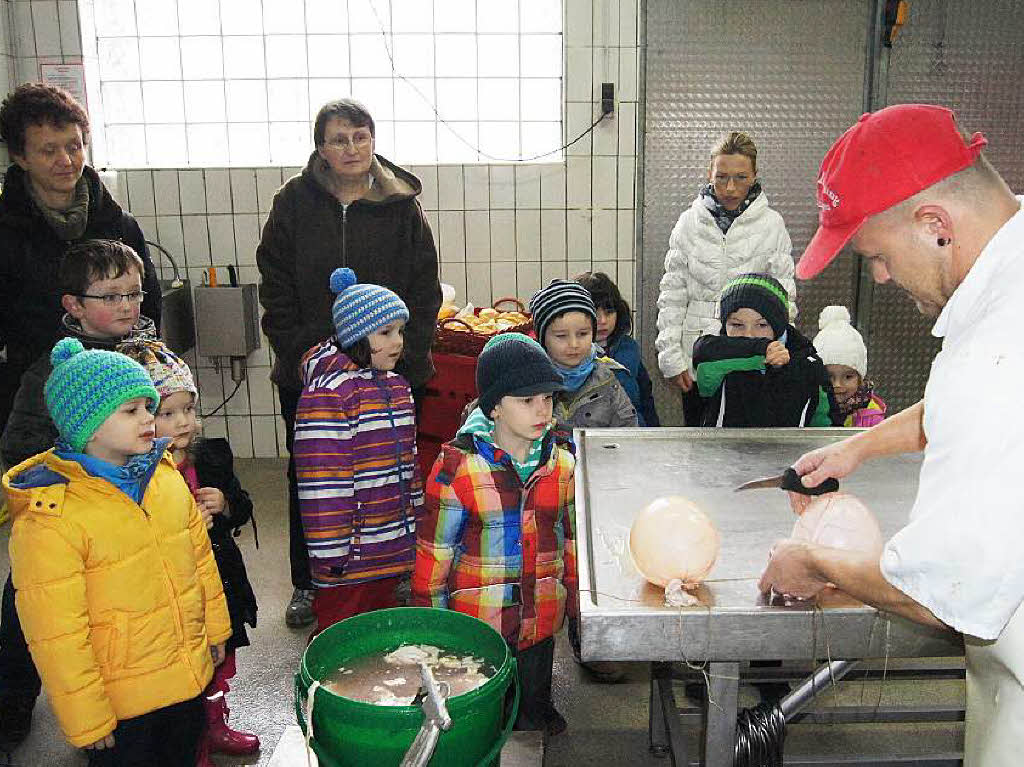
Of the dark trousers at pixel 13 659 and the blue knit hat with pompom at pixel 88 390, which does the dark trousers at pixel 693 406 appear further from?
the dark trousers at pixel 13 659

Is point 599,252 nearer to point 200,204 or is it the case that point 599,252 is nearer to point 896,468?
point 200,204

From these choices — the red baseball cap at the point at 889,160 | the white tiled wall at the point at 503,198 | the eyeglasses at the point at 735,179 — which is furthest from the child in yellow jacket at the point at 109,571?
the white tiled wall at the point at 503,198

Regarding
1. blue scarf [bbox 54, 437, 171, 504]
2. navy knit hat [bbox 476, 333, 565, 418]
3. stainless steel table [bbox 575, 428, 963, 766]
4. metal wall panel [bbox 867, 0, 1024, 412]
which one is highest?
metal wall panel [bbox 867, 0, 1024, 412]

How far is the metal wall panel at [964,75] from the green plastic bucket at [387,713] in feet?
13.0

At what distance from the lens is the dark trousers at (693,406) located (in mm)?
3242

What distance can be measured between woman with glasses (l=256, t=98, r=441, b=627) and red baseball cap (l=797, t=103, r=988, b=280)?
202 cm

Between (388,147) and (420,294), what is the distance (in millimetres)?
1840

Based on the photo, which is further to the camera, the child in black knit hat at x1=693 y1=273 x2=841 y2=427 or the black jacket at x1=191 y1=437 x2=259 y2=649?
the child in black knit hat at x1=693 y1=273 x2=841 y2=427

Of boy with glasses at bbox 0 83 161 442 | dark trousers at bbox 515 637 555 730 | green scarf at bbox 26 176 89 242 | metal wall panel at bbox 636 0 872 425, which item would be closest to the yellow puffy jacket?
dark trousers at bbox 515 637 555 730

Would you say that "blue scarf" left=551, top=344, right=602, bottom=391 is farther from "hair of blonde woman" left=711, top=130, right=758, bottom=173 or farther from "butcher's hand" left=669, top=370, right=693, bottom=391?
"hair of blonde woman" left=711, top=130, right=758, bottom=173

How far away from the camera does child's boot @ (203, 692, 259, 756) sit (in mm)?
2389

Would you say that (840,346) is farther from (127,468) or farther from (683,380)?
(127,468)

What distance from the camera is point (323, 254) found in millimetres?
3057

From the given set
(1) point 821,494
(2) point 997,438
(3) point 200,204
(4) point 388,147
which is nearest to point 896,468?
(1) point 821,494
